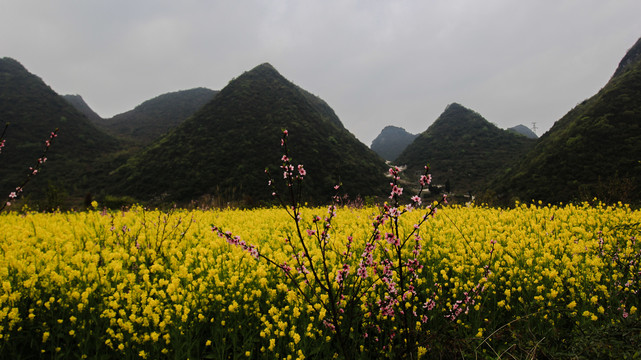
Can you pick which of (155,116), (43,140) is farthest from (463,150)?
(155,116)

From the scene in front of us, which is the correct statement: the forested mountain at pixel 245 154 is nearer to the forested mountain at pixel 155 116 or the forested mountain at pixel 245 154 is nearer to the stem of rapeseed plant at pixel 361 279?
the stem of rapeseed plant at pixel 361 279

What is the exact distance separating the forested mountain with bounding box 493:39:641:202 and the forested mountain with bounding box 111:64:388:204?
20.7m

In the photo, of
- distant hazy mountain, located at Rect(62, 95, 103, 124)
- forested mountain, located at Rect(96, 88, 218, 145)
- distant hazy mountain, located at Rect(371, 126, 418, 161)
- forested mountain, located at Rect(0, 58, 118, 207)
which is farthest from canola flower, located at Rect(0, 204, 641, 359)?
distant hazy mountain, located at Rect(371, 126, 418, 161)

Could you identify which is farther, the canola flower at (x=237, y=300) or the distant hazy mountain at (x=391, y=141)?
the distant hazy mountain at (x=391, y=141)

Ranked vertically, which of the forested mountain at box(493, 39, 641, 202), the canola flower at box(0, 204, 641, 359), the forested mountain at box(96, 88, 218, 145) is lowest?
the canola flower at box(0, 204, 641, 359)

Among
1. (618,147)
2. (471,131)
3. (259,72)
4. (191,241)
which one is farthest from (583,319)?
(471,131)

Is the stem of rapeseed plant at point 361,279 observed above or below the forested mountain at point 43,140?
below

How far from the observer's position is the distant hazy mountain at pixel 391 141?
5911 inches

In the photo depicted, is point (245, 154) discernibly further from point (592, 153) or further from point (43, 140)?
point (592, 153)

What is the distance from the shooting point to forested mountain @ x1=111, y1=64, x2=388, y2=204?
37.7 metres

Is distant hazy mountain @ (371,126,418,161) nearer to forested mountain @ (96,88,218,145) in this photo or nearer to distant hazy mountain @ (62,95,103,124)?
forested mountain @ (96,88,218,145)

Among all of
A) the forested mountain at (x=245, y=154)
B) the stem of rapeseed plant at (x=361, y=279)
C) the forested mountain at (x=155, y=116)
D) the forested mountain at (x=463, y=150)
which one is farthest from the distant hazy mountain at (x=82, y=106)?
the stem of rapeseed plant at (x=361, y=279)

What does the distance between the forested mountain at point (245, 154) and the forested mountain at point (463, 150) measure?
2046 cm

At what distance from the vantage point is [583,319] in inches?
104
